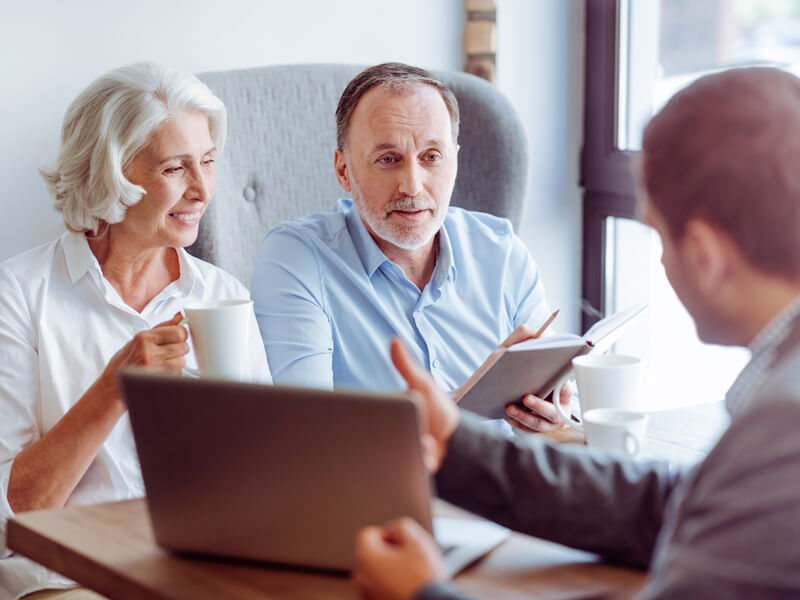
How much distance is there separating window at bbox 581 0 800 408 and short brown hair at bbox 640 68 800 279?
2.13 meters

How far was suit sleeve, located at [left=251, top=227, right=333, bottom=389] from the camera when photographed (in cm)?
184

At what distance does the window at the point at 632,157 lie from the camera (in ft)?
9.65

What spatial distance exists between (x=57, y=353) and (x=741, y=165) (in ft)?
3.78

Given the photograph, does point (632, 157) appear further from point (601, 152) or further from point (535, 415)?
point (535, 415)

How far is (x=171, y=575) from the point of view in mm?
983

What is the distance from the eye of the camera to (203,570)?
3.26 ft

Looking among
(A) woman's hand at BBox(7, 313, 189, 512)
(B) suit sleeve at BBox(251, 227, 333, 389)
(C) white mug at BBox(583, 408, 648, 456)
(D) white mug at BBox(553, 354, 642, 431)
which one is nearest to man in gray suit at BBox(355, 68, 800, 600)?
(C) white mug at BBox(583, 408, 648, 456)

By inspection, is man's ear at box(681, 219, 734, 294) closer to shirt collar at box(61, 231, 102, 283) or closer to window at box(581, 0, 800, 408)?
shirt collar at box(61, 231, 102, 283)

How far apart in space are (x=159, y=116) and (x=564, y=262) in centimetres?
177

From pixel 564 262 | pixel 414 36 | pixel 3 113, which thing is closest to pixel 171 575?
pixel 3 113

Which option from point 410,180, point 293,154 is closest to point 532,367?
point 410,180

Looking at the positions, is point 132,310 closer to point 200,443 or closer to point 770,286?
point 200,443

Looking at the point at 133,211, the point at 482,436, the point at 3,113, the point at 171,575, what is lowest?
the point at 171,575

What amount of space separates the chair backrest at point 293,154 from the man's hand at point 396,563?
→ 1336 mm
